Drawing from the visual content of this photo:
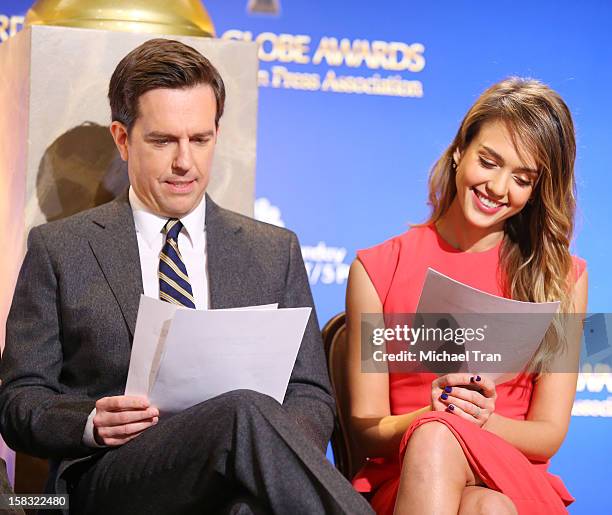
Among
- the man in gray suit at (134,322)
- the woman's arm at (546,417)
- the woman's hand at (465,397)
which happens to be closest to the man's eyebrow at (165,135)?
the man in gray suit at (134,322)

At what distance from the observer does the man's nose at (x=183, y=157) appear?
A: 8.12ft

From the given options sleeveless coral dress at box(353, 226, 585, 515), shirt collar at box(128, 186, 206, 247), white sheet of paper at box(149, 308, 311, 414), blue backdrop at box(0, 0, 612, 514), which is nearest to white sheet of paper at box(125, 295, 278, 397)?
white sheet of paper at box(149, 308, 311, 414)

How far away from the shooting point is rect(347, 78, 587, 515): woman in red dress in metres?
2.59

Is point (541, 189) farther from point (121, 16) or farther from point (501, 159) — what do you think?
point (121, 16)

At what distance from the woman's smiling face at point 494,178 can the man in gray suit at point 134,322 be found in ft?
1.44

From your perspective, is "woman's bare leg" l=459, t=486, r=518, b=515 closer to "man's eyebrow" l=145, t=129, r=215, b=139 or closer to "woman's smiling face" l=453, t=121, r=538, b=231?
"woman's smiling face" l=453, t=121, r=538, b=231

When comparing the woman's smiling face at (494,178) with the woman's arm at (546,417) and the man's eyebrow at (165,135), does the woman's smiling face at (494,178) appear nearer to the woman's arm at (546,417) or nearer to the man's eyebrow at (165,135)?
the woman's arm at (546,417)

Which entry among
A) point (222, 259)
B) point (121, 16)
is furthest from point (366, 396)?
point (121, 16)

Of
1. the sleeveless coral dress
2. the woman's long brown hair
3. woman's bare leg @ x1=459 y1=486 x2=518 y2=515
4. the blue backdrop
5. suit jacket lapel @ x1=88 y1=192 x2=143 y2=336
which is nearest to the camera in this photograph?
woman's bare leg @ x1=459 y1=486 x2=518 y2=515

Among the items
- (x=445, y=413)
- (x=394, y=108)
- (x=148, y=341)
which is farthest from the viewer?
(x=394, y=108)

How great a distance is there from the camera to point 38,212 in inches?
110

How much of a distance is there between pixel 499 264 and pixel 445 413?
1.96 ft

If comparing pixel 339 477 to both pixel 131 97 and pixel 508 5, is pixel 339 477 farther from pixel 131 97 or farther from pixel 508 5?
pixel 508 5

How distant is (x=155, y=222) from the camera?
256cm
